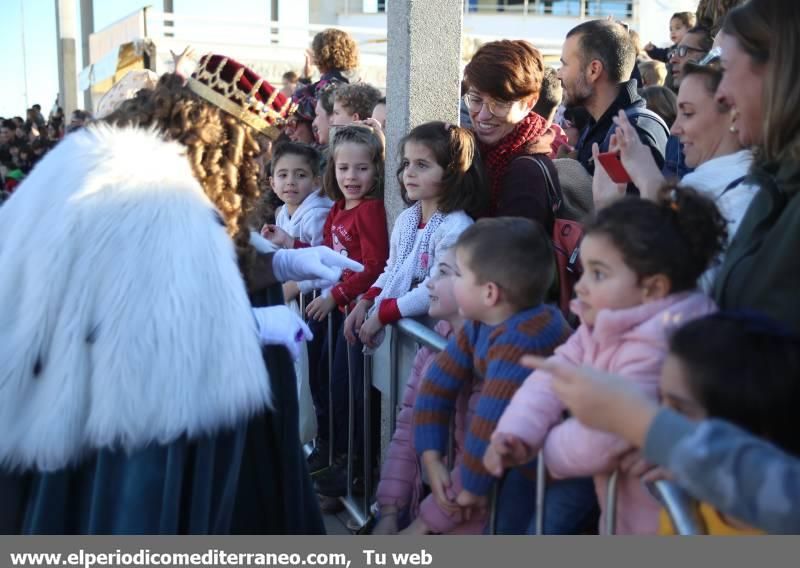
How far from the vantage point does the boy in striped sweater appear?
2.25 metres

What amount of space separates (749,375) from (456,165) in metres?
2.09

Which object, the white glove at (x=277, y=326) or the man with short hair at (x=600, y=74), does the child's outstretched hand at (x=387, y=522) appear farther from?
the man with short hair at (x=600, y=74)

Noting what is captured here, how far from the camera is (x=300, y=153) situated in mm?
4840

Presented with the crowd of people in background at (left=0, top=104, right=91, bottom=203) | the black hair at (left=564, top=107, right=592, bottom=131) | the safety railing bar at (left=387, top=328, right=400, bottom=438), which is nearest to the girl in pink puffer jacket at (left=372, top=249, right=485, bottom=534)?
the safety railing bar at (left=387, top=328, right=400, bottom=438)

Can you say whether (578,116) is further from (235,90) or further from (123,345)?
(123,345)

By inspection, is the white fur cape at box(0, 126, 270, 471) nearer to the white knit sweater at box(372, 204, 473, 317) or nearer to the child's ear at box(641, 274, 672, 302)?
the child's ear at box(641, 274, 672, 302)

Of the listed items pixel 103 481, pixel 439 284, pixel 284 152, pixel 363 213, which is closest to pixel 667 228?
pixel 439 284

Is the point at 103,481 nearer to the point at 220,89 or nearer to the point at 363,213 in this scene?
the point at 220,89

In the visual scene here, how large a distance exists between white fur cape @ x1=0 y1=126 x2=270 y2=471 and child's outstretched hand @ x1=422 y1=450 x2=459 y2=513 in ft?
1.76

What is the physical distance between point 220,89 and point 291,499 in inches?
47.7

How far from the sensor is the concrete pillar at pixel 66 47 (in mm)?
21078

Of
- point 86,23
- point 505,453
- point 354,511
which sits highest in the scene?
point 86,23

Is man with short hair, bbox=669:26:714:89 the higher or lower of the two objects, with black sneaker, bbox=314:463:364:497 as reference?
higher

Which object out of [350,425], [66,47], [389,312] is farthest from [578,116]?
[66,47]
